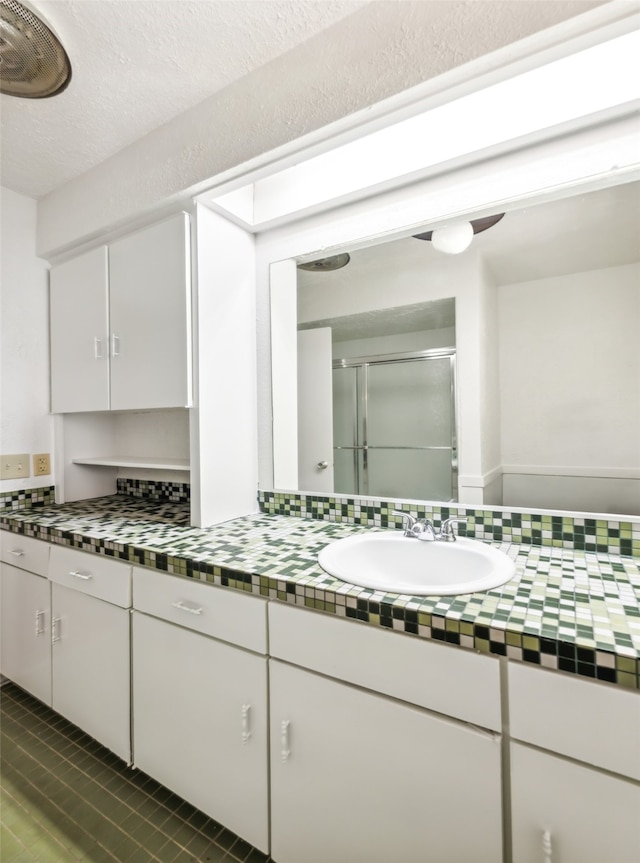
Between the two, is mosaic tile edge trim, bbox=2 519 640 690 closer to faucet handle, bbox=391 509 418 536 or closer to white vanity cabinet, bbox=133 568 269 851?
white vanity cabinet, bbox=133 568 269 851

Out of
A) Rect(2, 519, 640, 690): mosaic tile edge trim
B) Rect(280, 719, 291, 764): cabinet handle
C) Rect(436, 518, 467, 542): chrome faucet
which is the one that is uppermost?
Rect(436, 518, 467, 542): chrome faucet

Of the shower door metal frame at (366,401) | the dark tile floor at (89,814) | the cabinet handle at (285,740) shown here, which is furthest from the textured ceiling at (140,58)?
the dark tile floor at (89,814)

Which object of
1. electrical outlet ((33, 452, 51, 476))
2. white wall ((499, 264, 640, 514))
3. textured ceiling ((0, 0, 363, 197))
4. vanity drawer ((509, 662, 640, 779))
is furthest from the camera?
electrical outlet ((33, 452, 51, 476))

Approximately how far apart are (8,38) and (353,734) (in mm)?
2028

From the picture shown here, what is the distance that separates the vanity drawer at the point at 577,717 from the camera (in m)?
0.68

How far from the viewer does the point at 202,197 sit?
1529 millimetres

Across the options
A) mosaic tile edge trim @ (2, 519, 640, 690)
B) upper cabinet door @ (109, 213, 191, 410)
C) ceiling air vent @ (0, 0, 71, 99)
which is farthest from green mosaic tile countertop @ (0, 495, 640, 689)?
ceiling air vent @ (0, 0, 71, 99)

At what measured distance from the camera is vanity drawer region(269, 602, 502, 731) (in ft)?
2.64

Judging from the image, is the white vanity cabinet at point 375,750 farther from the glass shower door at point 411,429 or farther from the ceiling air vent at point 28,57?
the ceiling air vent at point 28,57

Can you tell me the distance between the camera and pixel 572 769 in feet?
2.37

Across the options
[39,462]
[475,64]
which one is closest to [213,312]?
[475,64]

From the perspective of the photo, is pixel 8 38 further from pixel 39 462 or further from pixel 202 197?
pixel 39 462

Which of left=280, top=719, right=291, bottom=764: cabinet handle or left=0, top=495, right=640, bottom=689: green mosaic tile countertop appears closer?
left=0, top=495, right=640, bottom=689: green mosaic tile countertop

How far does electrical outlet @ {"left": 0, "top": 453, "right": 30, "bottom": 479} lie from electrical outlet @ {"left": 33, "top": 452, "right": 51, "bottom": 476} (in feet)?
0.12
